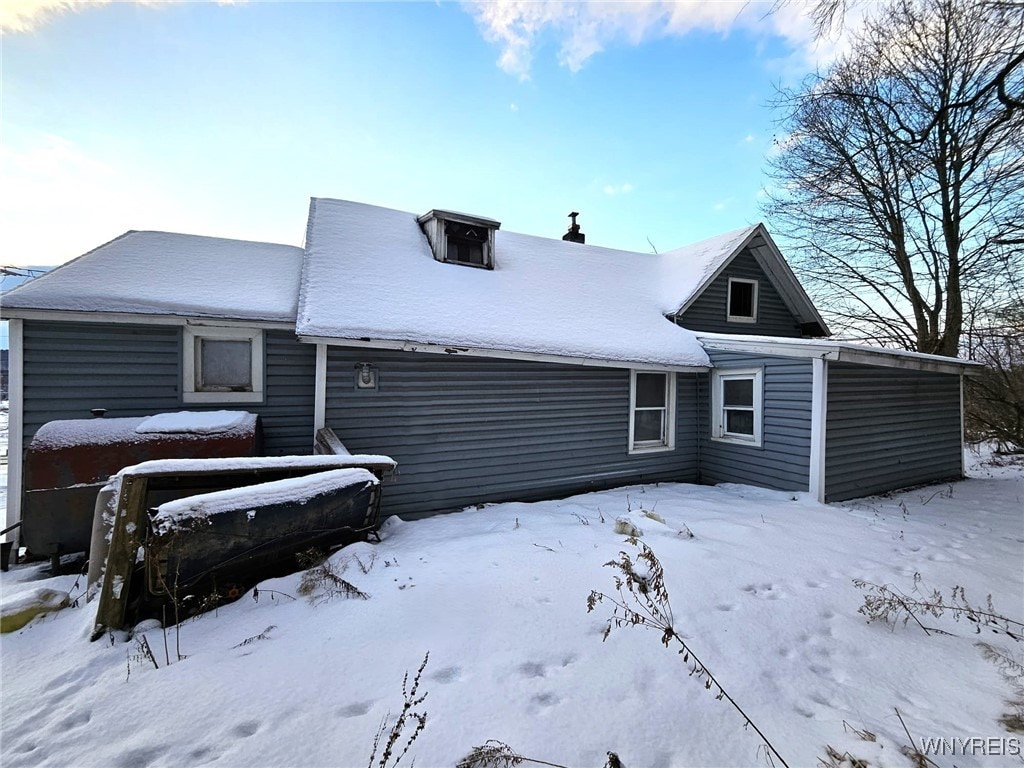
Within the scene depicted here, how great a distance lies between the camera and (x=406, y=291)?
719 centimetres

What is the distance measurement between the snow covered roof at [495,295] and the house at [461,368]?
A: 5cm

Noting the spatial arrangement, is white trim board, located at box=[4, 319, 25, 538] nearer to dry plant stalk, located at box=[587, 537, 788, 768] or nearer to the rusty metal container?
the rusty metal container

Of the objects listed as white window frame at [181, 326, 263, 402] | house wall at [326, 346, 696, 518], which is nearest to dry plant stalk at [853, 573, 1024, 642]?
house wall at [326, 346, 696, 518]

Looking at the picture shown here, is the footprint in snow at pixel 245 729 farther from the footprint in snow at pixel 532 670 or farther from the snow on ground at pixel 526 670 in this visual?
the footprint in snow at pixel 532 670

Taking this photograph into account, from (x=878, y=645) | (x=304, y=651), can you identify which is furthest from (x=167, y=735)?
(x=878, y=645)

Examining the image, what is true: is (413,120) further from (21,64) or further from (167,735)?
(167,735)

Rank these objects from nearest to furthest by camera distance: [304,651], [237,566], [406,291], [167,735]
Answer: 1. [167,735]
2. [304,651]
3. [237,566]
4. [406,291]

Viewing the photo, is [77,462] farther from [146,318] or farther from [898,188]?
[898,188]

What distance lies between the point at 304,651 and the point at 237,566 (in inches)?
44.1

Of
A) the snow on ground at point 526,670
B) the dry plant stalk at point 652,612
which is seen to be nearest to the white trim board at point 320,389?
the snow on ground at point 526,670

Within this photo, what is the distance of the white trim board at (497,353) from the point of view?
5.85 metres

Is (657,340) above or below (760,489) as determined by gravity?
above

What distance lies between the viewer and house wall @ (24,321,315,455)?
5.41m

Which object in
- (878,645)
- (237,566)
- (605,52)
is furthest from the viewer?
(605,52)
